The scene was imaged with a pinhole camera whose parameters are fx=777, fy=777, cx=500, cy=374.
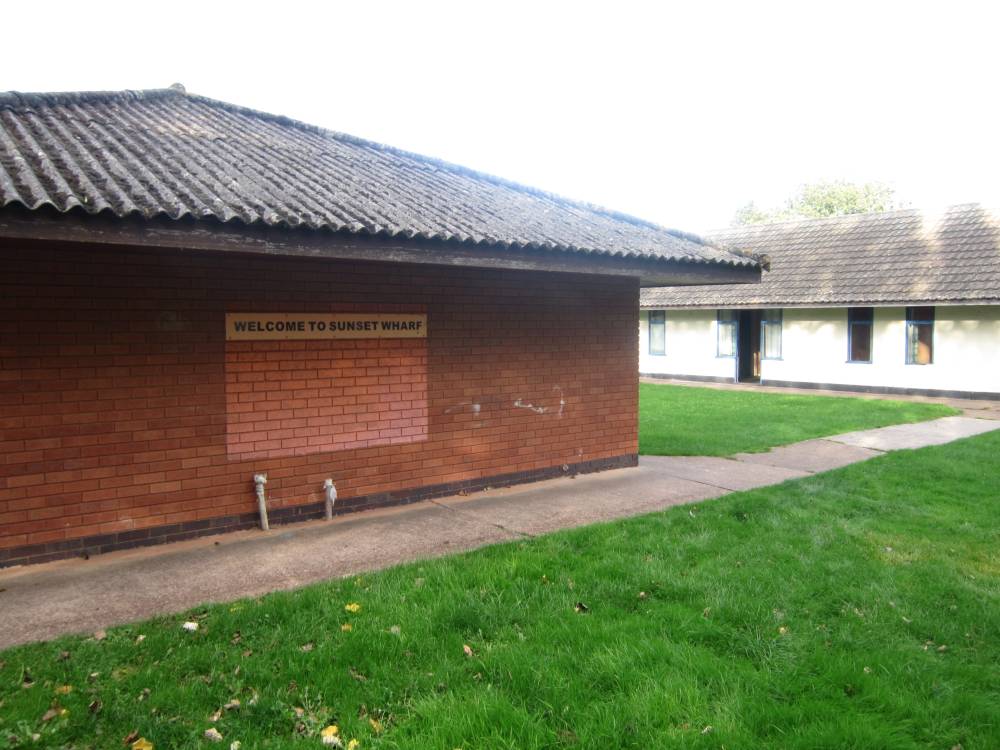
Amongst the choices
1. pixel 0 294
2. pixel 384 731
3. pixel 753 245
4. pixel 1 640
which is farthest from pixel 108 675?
pixel 753 245

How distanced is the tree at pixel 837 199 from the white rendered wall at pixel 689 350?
112 ft

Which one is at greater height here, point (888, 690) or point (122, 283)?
point (122, 283)

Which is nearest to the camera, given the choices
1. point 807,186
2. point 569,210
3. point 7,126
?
point 7,126

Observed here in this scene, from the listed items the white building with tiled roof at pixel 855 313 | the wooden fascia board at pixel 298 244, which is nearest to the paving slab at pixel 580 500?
the wooden fascia board at pixel 298 244

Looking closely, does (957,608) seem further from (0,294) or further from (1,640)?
(0,294)

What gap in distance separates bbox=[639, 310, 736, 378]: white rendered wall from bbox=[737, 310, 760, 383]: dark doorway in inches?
40.5

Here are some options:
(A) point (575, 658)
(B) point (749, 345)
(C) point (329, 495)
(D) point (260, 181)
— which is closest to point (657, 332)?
(B) point (749, 345)

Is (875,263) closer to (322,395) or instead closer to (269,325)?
(322,395)

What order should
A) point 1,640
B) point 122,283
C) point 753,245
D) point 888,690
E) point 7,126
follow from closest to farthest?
point 888,690 < point 1,640 < point 122,283 < point 7,126 < point 753,245

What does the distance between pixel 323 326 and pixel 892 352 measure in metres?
17.7

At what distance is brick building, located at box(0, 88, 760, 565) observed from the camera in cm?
579

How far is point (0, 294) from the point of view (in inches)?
224

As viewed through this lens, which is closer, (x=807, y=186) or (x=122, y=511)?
(x=122, y=511)

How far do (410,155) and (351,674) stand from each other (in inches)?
307
